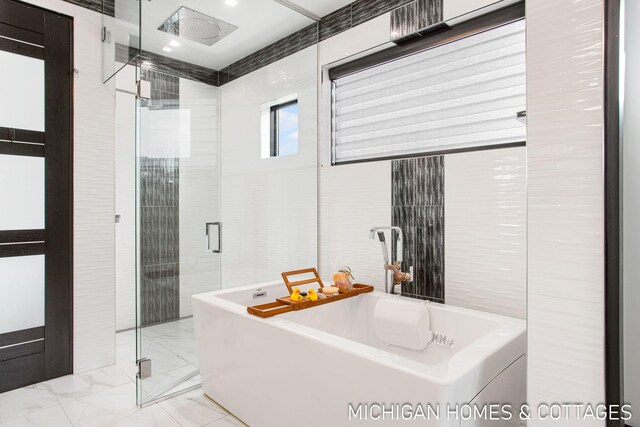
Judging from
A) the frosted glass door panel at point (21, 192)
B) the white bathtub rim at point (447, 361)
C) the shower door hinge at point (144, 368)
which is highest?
the frosted glass door panel at point (21, 192)

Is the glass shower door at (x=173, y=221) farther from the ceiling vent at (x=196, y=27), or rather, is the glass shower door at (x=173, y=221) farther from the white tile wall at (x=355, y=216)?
the white tile wall at (x=355, y=216)

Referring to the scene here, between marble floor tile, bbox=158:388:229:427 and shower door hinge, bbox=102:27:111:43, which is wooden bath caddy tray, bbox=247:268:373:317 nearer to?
marble floor tile, bbox=158:388:229:427

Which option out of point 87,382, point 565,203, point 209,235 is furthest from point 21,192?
point 565,203

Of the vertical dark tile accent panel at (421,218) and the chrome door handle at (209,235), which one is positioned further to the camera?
the chrome door handle at (209,235)

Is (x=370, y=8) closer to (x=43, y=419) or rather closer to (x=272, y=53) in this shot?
(x=272, y=53)

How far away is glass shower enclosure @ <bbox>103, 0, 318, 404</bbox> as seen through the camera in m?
2.10

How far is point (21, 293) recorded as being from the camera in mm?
2314

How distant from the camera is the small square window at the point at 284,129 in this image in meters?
2.71

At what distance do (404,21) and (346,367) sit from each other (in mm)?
2047

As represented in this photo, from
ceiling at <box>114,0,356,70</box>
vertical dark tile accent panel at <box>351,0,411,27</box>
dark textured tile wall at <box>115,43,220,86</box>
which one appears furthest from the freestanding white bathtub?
vertical dark tile accent panel at <box>351,0,411,27</box>

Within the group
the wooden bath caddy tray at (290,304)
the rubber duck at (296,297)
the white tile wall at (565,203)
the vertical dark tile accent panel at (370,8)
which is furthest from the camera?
the vertical dark tile accent panel at (370,8)

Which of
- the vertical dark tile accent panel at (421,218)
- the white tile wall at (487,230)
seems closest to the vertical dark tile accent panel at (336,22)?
the vertical dark tile accent panel at (421,218)

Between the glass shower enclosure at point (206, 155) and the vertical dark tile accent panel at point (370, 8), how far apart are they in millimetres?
390

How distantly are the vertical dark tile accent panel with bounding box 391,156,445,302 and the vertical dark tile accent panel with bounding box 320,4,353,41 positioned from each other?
113cm
